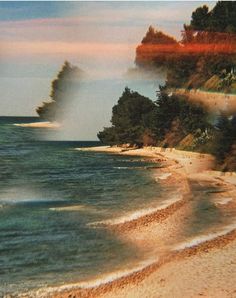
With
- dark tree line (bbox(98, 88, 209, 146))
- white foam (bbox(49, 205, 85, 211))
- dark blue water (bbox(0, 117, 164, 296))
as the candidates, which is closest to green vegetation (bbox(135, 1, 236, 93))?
dark tree line (bbox(98, 88, 209, 146))

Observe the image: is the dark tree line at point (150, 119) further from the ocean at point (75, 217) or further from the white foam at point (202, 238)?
the white foam at point (202, 238)

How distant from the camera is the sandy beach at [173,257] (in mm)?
18016

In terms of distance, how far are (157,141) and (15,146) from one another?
124 feet

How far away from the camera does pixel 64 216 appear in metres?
31.3

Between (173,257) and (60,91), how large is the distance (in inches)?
3845

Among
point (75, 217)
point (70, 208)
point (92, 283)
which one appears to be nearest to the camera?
point (92, 283)

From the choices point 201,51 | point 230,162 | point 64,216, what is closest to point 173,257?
point 64,216

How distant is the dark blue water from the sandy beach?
93 cm

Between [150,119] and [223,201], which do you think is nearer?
[223,201]

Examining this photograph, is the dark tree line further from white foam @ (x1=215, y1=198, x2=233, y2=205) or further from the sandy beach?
white foam @ (x1=215, y1=198, x2=233, y2=205)

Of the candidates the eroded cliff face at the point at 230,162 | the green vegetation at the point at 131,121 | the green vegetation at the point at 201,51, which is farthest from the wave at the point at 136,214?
the green vegetation at the point at 131,121

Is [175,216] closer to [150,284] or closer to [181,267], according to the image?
[181,267]

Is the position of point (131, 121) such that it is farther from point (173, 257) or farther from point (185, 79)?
point (173, 257)

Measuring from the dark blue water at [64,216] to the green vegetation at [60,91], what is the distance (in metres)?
37.9
